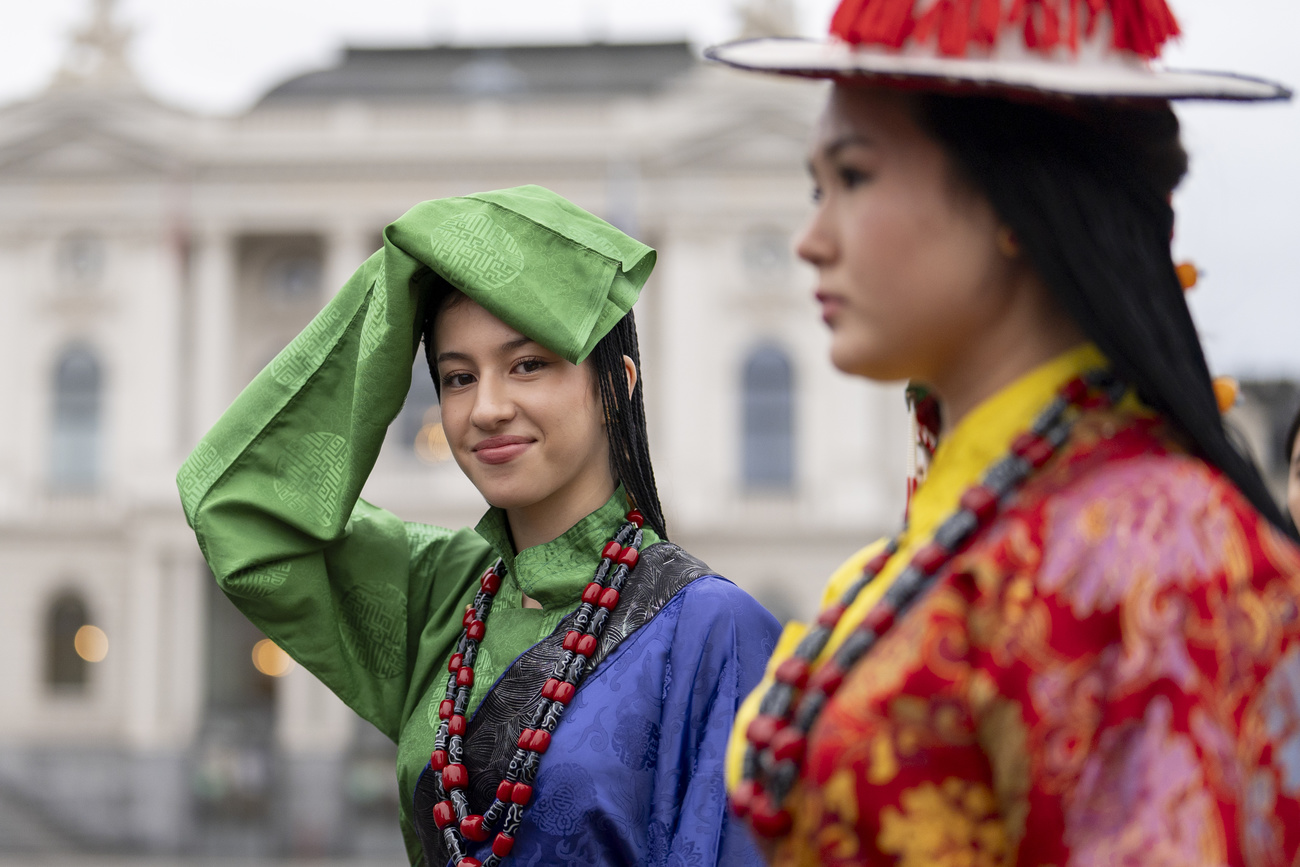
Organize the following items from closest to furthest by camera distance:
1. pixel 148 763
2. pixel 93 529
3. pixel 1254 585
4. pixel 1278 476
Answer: pixel 1254 585 → pixel 148 763 → pixel 93 529 → pixel 1278 476

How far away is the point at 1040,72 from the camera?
100 cm

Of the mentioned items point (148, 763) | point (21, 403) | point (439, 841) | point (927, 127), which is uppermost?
point (927, 127)

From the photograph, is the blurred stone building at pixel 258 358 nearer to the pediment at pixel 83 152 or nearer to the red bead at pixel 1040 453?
the pediment at pixel 83 152

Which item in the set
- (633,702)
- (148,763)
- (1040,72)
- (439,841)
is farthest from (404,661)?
(148,763)

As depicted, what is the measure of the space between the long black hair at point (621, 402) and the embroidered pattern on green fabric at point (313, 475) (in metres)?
0.16


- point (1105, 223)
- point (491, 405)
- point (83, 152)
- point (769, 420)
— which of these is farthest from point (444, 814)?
point (83, 152)

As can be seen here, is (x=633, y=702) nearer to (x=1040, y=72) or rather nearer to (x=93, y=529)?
(x=1040, y=72)

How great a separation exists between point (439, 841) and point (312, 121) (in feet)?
75.2

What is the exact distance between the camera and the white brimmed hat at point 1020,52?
39.6 inches

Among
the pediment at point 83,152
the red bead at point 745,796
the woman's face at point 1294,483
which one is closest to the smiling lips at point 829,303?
the red bead at point 745,796

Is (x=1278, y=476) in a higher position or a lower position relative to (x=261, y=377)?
lower

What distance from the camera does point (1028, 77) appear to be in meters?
1.00

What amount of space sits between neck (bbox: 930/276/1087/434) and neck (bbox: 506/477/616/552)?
0.87 metres

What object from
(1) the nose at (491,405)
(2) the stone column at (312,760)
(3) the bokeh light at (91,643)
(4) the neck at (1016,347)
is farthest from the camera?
(3) the bokeh light at (91,643)
